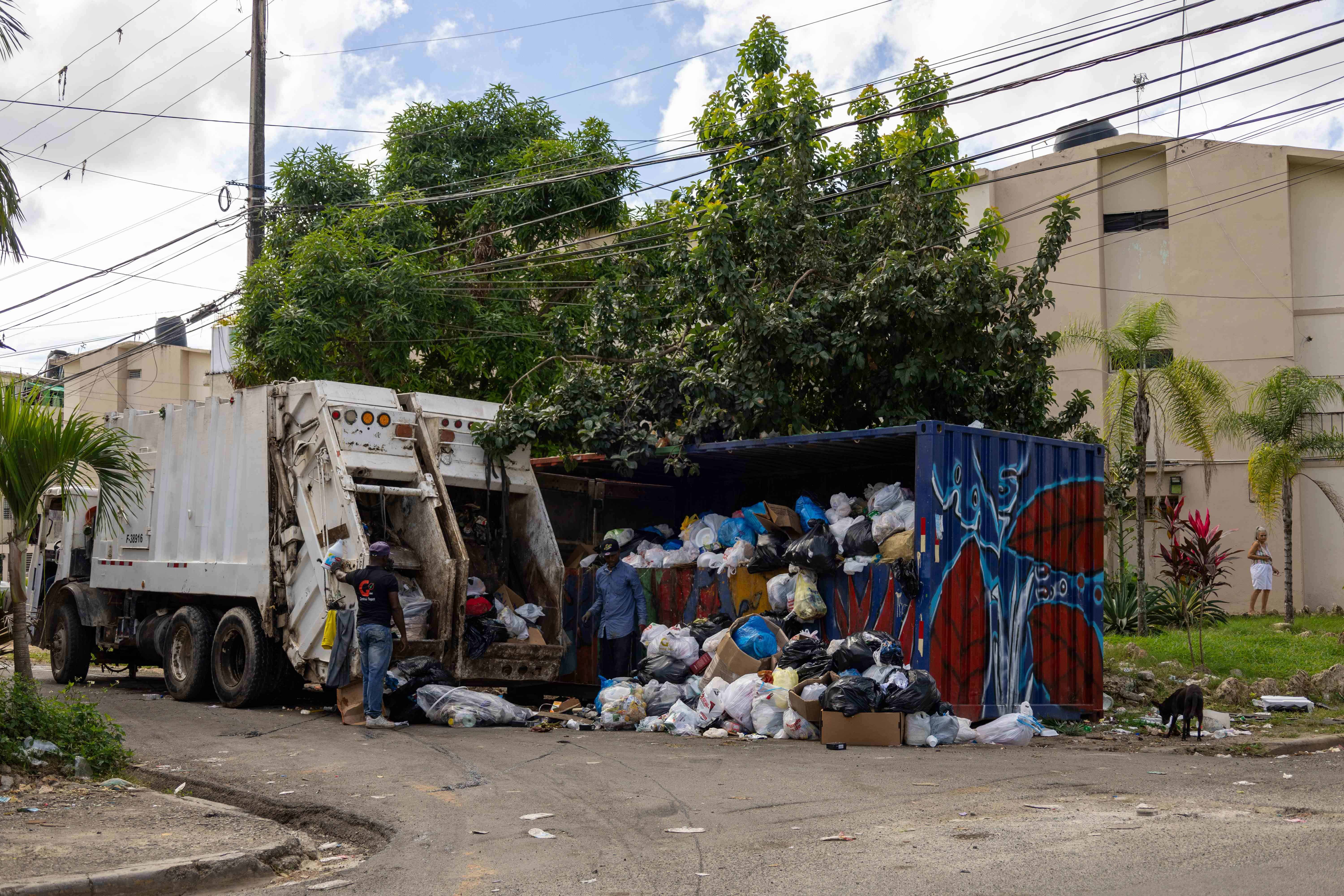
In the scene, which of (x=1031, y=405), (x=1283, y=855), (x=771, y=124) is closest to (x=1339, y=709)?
(x=1031, y=405)

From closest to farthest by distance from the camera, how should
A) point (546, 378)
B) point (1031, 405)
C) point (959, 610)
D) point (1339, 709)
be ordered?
point (959, 610), point (1339, 709), point (1031, 405), point (546, 378)

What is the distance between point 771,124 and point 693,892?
32.6 feet

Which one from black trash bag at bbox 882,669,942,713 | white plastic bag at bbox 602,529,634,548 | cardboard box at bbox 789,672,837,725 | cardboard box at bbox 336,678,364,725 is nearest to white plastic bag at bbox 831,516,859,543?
cardboard box at bbox 789,672,837,725

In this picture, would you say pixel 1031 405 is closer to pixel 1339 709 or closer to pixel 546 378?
pixel 1339 709

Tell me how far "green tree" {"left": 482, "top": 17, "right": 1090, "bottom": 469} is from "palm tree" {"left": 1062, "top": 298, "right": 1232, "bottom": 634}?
374 cm

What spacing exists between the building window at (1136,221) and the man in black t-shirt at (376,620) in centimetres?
1769

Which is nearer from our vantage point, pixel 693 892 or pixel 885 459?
pixel 693 892

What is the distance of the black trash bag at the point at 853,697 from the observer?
8781mm

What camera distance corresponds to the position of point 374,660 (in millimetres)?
9648

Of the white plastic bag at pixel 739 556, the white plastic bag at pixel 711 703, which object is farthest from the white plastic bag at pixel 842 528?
the white plastic bag at pixel 711 703

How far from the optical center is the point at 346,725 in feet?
32.4

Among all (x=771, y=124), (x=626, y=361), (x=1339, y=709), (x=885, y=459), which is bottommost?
(x=1339, y=709)

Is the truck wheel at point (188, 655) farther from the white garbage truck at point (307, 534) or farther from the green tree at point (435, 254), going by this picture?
the green tree at point (435, 254)

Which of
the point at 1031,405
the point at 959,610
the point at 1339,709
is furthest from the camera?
the point at 1031,405
